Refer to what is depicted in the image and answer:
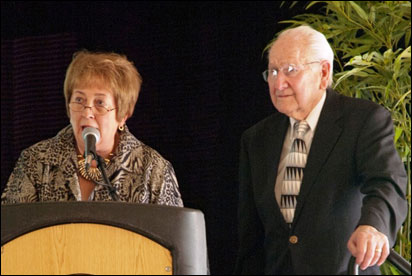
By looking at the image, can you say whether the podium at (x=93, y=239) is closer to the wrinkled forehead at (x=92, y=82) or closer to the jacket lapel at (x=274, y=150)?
the jacket lapel at (x=274, y=150)

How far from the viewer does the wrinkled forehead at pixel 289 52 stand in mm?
3037

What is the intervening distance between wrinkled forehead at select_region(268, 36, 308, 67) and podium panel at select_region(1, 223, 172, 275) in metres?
1.36

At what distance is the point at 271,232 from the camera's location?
110 inches

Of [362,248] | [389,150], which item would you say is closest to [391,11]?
[389,150]

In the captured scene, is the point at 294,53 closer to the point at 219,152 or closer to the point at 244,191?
the point at 244,191

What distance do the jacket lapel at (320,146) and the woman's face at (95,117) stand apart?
772 millimetres

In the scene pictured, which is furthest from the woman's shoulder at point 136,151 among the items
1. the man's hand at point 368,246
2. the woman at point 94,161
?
the man's hand at point 368,246

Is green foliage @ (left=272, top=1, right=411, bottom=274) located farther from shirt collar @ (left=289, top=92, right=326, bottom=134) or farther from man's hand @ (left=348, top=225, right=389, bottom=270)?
man's hand @ (left=348, top=225, right=389, bottom=270)

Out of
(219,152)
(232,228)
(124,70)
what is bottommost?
(232,228)

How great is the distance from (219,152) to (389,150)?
226 centimetres

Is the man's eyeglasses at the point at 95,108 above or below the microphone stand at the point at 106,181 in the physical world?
above

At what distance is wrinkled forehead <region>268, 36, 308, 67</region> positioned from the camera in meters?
3.04

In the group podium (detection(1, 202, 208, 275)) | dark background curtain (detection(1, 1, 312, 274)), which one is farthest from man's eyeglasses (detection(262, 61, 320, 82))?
dark background curtain (detection(1, 1, 312, 274))

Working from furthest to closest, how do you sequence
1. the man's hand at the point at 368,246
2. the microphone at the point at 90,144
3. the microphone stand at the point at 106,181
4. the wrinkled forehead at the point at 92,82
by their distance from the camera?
1. the wrinkled forehead at the point at 92,82
2. the microphone at the point at 90,144
3. the microphone stand at the point at 106,181
4. the man's hand at the point at 368,246
